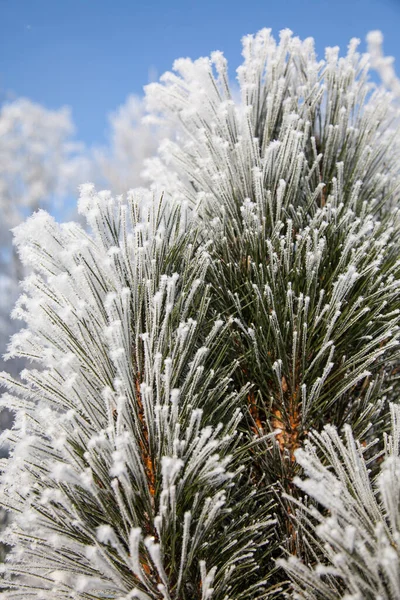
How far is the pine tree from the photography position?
867 mm

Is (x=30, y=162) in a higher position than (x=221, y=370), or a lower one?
higher

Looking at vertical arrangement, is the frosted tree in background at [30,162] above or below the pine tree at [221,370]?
above

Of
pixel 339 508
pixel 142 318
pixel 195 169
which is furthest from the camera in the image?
pixel 195 169

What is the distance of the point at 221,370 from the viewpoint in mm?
1210

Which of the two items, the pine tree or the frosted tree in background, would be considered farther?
the frosted tree in background

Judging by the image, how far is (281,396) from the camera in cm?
122

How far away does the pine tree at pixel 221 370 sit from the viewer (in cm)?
87

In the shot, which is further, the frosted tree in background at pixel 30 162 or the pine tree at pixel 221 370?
the frosted tree in background at pixel 30 162

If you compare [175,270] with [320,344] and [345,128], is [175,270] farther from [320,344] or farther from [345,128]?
[345,128]

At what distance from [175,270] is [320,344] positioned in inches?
18.4

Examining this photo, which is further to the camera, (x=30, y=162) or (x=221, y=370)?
(x=30, y=162)

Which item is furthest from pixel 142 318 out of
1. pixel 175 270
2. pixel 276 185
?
pixel 276 185

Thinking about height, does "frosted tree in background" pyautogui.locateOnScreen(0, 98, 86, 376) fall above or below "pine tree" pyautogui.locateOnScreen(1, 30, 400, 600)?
above

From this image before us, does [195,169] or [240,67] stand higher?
[240,67]
